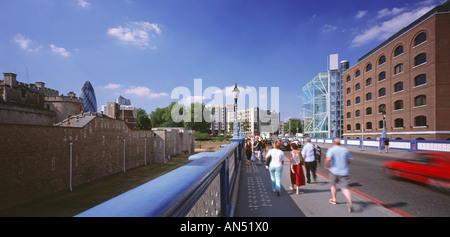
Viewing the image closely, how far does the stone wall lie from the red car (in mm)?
17824

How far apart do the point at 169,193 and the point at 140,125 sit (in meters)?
83.6

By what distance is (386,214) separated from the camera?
4.99 meters

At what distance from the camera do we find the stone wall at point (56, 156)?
9.33 m

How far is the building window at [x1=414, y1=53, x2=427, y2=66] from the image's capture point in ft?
86.5

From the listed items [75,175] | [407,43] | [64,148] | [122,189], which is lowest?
[122,189]

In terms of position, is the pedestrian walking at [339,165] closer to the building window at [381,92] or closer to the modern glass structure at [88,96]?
the building window at [381,92]

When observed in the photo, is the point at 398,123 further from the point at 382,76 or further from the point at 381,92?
the point at 382,76

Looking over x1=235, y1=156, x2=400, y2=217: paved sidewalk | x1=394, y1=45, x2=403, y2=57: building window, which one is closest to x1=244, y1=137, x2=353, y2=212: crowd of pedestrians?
Result: x1=235, y1=156, x2=400, y2=217: paved sidewalk

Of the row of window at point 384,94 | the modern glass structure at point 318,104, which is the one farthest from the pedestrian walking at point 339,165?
the modern glass structure at point 318,104

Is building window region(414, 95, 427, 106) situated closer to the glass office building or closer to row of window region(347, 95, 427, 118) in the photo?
row of window region(347, 95, 427, 118)

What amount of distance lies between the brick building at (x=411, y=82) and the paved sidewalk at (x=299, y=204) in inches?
1002

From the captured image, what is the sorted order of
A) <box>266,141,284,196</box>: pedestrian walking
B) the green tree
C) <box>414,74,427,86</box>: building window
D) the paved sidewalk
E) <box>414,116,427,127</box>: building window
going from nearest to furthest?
the paved sidewalk < <box>266,141,284,196</box>: pedestrian walking < <box>414,116,427,127</box>: building window < <box>414,74,427,86</box>: building window < the green tree

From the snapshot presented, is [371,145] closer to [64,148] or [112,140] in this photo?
[112,140]
